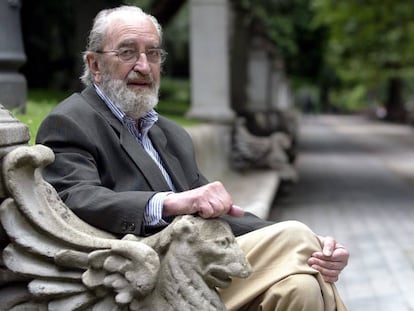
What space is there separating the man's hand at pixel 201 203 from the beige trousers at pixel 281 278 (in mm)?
272

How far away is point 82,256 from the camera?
2.83 m

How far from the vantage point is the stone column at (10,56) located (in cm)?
699

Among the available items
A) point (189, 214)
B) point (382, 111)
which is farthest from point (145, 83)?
point (382, 111)

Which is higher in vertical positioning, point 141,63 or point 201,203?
point 141,63

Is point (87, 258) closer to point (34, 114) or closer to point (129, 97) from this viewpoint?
point (129, 97)

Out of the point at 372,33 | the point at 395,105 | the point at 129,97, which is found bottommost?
the point at 395,105

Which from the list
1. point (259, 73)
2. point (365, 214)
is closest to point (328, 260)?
point (365, 214)

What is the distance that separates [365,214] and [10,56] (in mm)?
6233

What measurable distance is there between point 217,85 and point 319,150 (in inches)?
549

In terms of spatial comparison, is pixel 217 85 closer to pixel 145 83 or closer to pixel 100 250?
pixel 145 83

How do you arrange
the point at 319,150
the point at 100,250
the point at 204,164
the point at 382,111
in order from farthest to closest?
the point at 382,111 < the point at 319,150 < the point at 204,164 < the point at 100,250

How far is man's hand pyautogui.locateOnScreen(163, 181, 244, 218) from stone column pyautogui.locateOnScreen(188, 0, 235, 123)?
897 centimetres

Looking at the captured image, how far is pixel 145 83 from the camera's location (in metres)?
3.52

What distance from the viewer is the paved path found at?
278 inches
